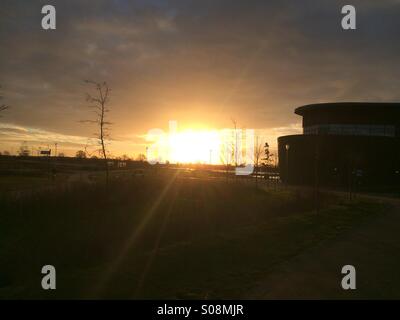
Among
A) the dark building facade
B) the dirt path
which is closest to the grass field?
the dirt path

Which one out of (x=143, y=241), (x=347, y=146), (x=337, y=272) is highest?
(x=347, y=146)

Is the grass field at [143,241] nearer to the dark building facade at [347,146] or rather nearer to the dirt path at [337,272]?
the dirt path at [337,272]

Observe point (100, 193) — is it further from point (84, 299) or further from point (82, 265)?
point (84, 299)

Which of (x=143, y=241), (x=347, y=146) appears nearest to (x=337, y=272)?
(x=143, y=241)

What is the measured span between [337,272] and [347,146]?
48.2m

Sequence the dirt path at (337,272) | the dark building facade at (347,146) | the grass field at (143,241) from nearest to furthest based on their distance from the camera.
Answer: the dirt path at (337,272)
the grass field at (143,241)
the dark building facade at (347,146)

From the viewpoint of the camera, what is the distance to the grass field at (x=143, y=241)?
305 inches

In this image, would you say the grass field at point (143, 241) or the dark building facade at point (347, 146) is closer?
the grass field at point (143, 241)

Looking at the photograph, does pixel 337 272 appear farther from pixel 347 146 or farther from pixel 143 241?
pixel 347 146

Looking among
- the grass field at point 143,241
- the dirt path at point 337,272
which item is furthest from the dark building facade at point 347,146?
the dirt path at point 337,272

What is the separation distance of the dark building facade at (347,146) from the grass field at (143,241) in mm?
31789

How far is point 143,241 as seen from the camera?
1323cm

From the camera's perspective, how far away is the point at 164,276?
8.27 m

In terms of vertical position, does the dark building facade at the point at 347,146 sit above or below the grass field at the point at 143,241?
above
